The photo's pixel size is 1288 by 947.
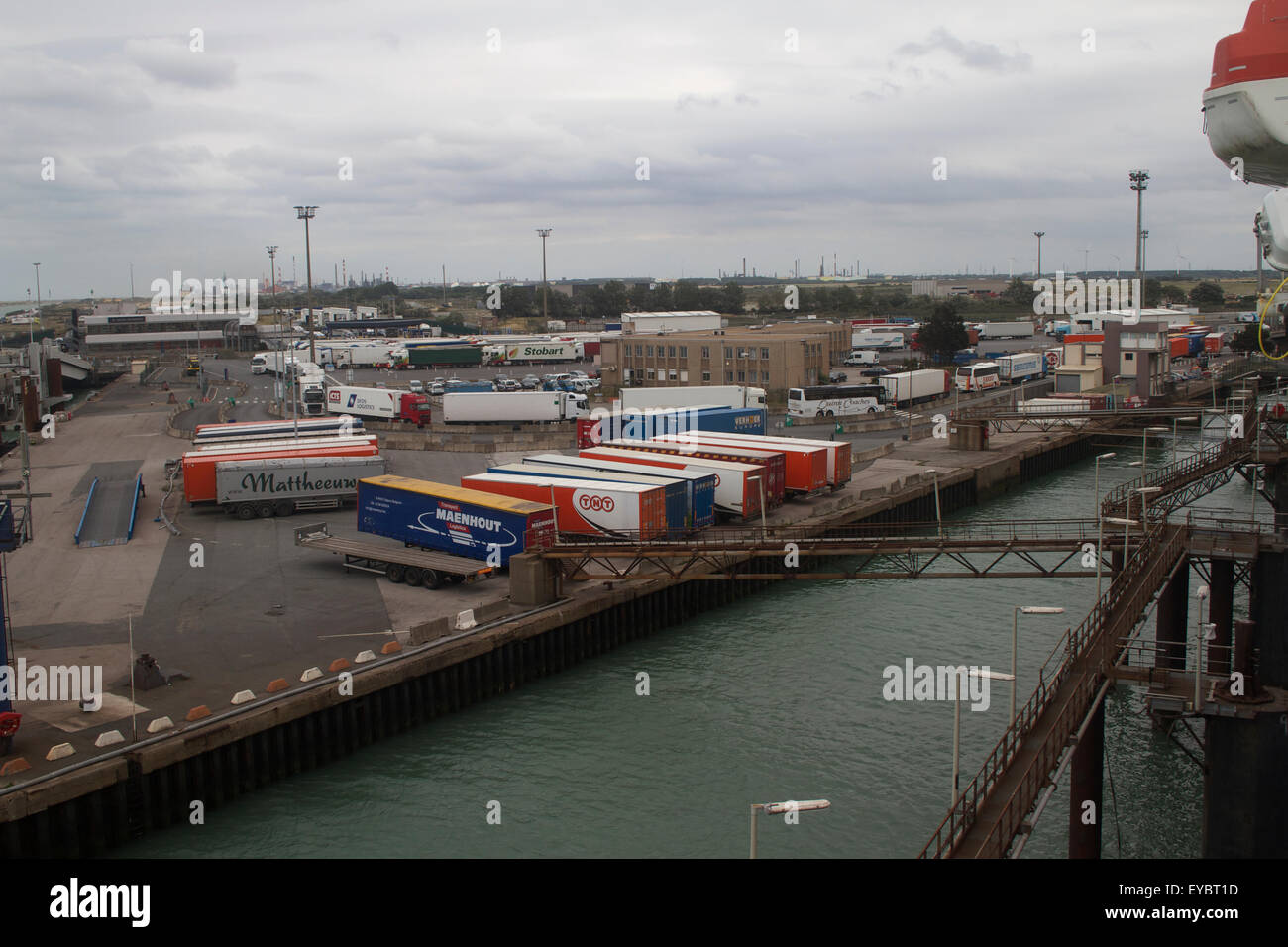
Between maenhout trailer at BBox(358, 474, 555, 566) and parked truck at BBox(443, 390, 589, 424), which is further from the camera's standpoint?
parked truck at BBox(443, 390, 589, 424)

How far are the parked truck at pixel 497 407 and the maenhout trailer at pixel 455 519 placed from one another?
Result: 30.2 meters

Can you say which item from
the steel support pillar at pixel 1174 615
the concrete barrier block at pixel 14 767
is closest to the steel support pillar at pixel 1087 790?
the steel support pillar at pixel 1174 615

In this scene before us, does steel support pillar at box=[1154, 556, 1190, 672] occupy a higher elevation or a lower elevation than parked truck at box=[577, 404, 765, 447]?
lower

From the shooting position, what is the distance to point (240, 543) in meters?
37.2

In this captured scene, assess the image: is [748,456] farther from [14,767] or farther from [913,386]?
[913,386]

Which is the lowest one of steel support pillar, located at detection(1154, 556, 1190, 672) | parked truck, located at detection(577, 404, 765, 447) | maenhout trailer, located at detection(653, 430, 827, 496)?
steel support pillar, located at detection(1154, 556, 1190, 672)

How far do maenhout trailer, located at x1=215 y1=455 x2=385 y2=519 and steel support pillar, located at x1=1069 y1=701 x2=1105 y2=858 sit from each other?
31.3 metres

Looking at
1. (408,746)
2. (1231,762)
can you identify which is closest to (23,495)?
(408,746)

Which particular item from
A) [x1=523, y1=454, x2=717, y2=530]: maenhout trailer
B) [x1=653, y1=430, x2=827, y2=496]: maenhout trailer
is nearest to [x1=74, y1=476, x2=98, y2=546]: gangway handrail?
[x1=523, y1=454, x2=717, y2=530]: maenhout trailer

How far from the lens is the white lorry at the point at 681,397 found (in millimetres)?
62812

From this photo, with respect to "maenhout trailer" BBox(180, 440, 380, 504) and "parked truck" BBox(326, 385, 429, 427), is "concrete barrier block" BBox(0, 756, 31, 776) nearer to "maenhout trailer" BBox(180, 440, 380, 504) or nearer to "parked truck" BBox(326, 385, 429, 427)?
"maenhout trailer" BBox(180, 440, 380, 504)

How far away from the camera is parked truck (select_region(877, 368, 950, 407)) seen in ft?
237

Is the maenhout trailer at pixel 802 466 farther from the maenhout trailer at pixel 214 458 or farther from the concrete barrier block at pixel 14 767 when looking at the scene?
the concrete barrier block at pixel 14 767
